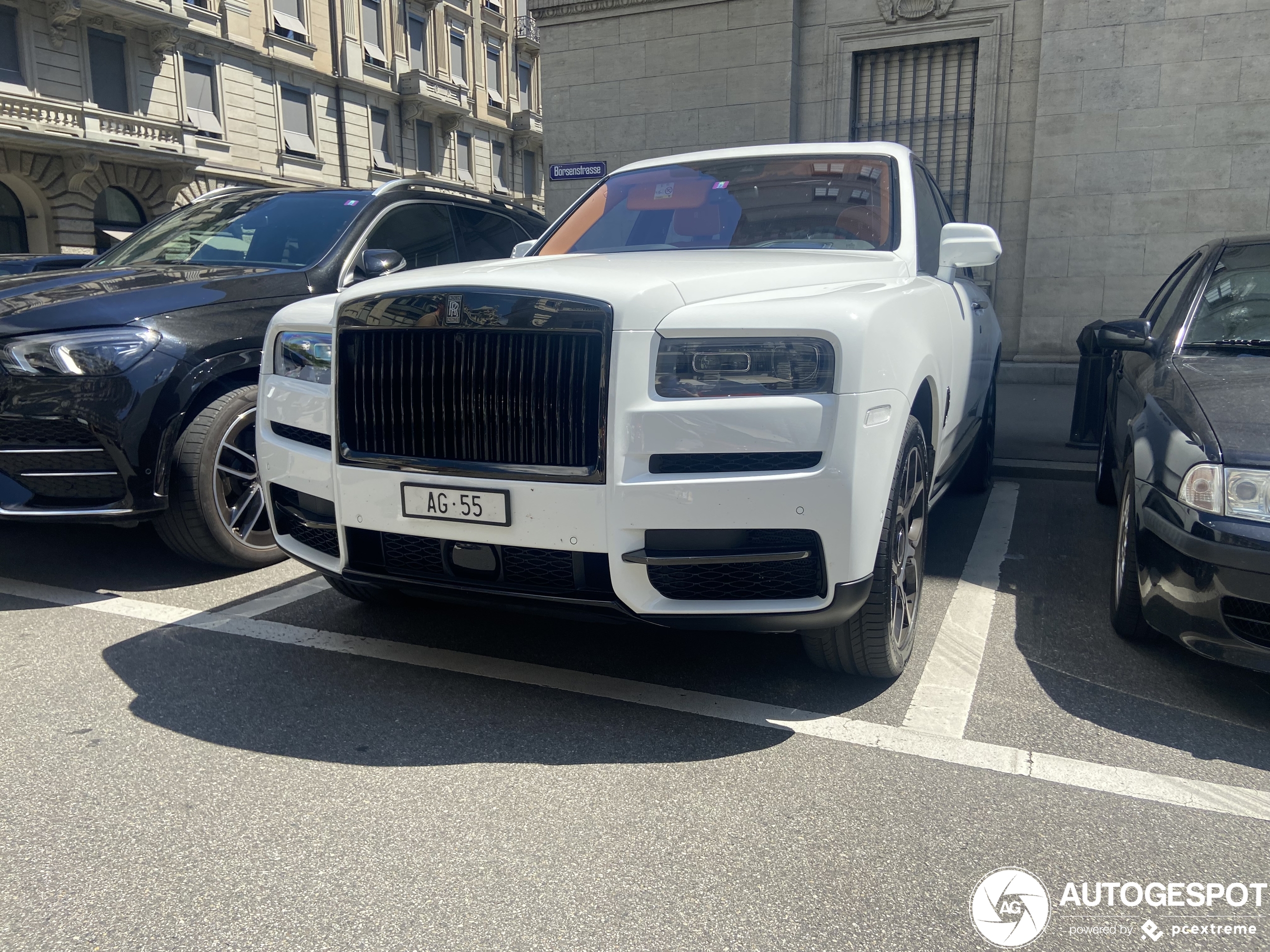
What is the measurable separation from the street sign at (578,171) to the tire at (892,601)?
1014 cm

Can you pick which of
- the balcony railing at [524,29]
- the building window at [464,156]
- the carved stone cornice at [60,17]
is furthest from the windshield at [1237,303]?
the balcony railing at [524,29]

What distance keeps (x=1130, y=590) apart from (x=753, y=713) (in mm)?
1552

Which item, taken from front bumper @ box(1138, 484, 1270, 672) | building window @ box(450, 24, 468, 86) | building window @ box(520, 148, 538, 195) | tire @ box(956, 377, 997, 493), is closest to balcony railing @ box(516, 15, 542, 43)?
building window @ box(450, 24, 468, 86)

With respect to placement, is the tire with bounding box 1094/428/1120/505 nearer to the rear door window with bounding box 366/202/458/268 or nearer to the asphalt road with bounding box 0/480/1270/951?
the asphalt road with bounding box 0/480/1270/951

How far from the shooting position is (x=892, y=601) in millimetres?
3006

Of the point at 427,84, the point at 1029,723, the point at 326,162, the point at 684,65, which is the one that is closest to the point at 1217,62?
the point at 684,65

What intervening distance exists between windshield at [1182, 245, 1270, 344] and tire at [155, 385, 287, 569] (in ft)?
13.2

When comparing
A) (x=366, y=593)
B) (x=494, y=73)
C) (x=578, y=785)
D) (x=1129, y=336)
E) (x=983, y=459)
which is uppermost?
(x=494, y=73)

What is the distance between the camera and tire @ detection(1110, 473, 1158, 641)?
3.51m

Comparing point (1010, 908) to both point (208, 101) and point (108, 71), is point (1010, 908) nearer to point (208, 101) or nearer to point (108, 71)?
point (108, 71)

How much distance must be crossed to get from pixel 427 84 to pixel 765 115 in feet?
91.8

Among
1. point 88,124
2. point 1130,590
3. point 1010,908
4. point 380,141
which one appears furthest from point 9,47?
point 1010,908

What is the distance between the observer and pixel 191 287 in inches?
172

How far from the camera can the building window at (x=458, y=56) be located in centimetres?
3978
